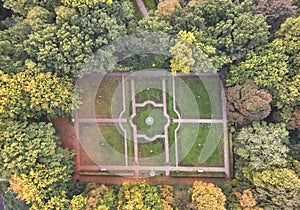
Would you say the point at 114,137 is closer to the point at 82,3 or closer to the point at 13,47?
the point at 13,47

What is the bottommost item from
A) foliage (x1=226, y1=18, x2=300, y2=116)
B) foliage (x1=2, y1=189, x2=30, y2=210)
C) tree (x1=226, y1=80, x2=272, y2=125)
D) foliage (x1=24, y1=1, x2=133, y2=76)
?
foliage (x1=2, y1=189, x2=30, y2=210)

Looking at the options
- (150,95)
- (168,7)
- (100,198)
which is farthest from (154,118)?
(168,7)

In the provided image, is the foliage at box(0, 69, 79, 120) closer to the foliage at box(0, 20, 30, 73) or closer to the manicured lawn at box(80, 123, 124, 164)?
the foliage at box(0, 20, 30, 73)

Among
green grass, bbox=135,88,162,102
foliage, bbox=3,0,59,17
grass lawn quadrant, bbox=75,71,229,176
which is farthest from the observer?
green grass, bbox=135,88,162,102

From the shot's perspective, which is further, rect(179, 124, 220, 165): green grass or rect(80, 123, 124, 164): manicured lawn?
rect(80, 123, 124, 164): manicured lawn

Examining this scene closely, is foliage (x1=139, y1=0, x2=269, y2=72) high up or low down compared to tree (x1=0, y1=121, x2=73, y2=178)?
up

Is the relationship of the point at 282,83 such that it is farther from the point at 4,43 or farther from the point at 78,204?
the point at 4,43

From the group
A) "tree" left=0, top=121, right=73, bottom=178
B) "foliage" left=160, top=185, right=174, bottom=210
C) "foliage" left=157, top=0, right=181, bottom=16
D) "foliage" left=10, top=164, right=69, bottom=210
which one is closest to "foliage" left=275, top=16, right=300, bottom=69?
"foliage" left=157, top=0, right=181, bottom=16

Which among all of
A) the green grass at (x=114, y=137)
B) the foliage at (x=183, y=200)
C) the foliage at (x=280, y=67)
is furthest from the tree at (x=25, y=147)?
the foliage at (x=280, y=67)
